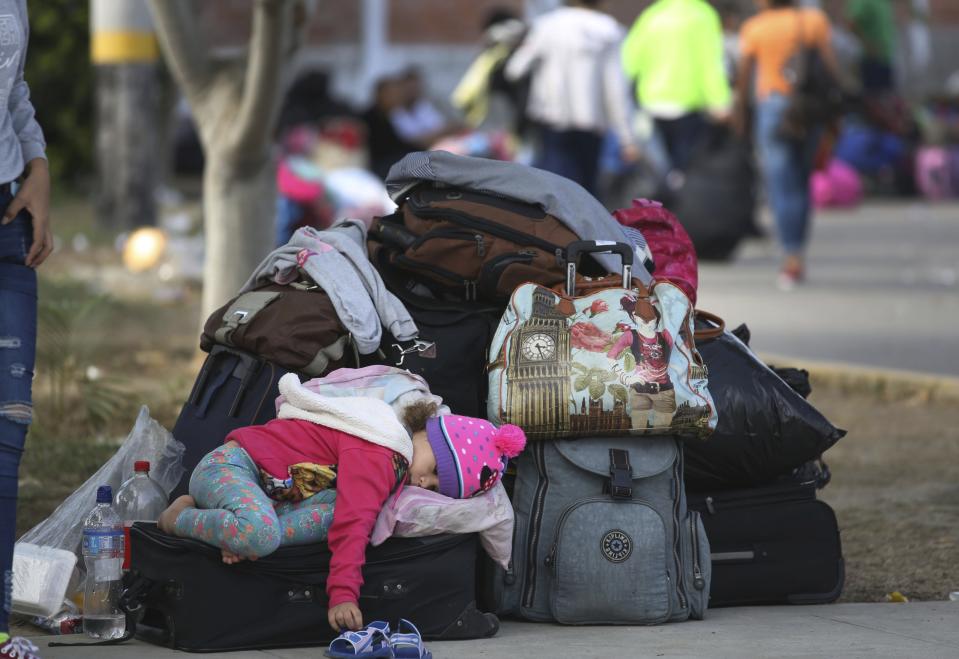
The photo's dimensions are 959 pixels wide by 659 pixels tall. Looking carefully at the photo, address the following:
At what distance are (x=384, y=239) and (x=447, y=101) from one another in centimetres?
2117

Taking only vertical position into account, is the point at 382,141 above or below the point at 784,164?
above

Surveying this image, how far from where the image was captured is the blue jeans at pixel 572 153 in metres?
10.9

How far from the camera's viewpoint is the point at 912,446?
704 centimetres

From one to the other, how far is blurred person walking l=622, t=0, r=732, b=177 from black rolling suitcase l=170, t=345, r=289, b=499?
8.20 meters

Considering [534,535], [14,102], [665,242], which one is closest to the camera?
[14,102]

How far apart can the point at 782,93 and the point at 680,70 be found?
177cm

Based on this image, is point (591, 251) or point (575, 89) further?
point (575, 89)

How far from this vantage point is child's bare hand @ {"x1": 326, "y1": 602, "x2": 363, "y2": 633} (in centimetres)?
411

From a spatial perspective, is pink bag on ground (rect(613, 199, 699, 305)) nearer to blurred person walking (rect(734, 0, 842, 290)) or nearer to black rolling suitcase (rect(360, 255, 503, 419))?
black rolling suitcase (rect(360, 255, 503, 419))

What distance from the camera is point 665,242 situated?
5344mm

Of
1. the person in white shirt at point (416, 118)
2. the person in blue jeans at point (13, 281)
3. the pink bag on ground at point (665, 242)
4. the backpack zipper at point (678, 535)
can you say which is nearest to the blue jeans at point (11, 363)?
the person in blue jeans at point (13, 281)

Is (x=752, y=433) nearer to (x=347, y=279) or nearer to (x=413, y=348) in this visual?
(x=413, y=348)

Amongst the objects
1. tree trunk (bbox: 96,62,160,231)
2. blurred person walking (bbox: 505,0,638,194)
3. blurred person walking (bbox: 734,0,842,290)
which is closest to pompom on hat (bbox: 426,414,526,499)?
blurred person walking (bbox: 505,0,638,194)

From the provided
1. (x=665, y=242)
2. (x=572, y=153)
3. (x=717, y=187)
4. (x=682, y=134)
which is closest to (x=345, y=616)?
(x=665, y=242)
